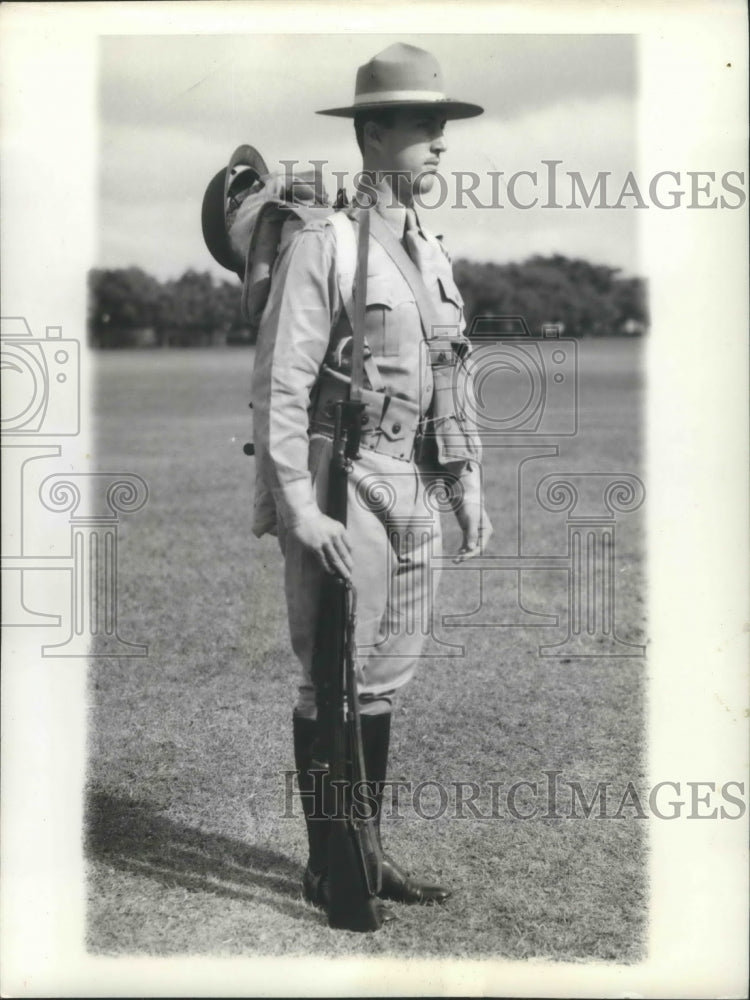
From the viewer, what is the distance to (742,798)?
500cm

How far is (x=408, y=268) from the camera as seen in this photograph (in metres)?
4.61

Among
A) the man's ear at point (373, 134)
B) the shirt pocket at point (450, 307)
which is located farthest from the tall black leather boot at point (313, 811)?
the man's ear at point (373, 134)

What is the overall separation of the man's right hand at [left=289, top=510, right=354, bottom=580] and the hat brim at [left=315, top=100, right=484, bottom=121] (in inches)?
52.1

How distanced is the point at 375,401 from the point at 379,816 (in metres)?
1.50

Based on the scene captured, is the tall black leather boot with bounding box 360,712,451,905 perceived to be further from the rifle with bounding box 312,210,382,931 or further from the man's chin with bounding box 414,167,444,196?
the man's chin with bounding box 414,167,444,196

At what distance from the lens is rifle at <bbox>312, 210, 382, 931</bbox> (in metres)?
4.46

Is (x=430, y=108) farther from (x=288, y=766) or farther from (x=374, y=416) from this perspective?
(x=288, y=766)

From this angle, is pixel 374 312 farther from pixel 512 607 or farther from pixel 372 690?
pixel 512 607

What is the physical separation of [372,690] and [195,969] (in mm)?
1107

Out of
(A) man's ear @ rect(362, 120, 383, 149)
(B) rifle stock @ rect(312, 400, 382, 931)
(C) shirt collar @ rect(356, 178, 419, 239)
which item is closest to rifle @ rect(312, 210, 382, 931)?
(B) rifle stock @ rect(312, 400, 382, 931)

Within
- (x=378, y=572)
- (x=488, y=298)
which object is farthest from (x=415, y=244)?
(x=488, y=298)

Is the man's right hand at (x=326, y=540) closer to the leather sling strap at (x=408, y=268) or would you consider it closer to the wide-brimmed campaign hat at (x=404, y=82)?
the leather sling strap at (x=408, y=268)

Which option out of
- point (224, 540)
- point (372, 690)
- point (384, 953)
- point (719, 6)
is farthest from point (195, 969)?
point (224, 540)

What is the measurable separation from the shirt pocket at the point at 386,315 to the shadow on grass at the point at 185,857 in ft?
6.47
